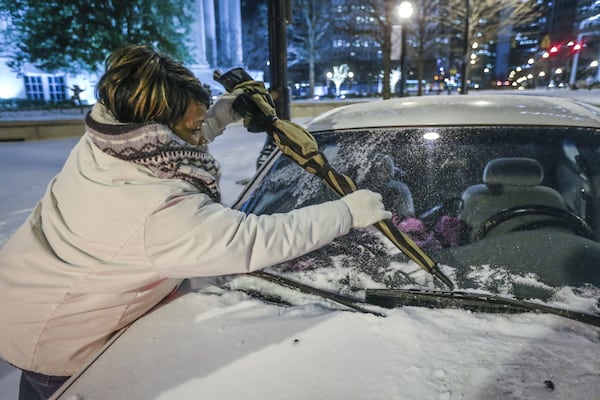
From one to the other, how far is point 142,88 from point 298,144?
2.12ft

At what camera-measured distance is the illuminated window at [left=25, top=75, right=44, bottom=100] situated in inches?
843

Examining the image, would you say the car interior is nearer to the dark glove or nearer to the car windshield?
Result: the car windshield

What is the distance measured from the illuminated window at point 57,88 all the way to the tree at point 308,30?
15711 millimetres

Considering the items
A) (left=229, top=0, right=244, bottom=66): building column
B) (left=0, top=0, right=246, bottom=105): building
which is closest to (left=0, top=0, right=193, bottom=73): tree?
(left=0, top=0, right=246, bottom=105): building

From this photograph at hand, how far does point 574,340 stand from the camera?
1.17 metres

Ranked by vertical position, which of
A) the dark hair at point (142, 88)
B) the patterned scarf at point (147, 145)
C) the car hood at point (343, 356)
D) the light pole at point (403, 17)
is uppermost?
the light pole at point (403, 17)

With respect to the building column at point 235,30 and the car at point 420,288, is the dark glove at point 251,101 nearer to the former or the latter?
the car at point 420,288

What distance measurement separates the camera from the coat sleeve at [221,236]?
3.60 feet

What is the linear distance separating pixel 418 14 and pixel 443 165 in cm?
2197

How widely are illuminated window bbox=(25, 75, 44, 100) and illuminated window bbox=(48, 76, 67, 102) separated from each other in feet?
1.61

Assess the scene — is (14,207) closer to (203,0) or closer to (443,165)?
(443,165)

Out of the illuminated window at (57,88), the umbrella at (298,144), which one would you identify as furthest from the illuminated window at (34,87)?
the umbrella at (298,144)

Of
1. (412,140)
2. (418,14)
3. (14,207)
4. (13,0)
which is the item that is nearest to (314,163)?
Answer: (412,140)

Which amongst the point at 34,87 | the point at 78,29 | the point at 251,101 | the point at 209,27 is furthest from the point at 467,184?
the point at 209,27
